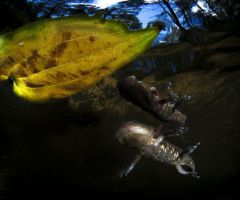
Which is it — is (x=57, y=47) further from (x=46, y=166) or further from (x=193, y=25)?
(x=46, y=166)

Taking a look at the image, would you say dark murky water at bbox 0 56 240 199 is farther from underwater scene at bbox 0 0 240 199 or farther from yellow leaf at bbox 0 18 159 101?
yellow leaf at bbox 0 18 159 101

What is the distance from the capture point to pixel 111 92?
34.6ft

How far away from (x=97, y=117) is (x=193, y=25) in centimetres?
670

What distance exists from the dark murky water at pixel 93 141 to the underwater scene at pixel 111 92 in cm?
6

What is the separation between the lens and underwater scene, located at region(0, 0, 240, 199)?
1.94 m

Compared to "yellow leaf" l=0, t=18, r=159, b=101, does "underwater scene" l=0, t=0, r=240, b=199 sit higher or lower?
lower

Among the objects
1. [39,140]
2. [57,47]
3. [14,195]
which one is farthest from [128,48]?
[14,195]

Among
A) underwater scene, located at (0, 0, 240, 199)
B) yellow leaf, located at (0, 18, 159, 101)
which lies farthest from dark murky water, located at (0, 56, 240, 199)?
yellow leaf, located at (0, 18, 159, 101)

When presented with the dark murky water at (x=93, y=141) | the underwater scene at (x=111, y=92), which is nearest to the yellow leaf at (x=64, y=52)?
the underwater scene at (x=111, y=92)

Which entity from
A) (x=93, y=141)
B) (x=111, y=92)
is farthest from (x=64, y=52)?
(x=93, y=141)

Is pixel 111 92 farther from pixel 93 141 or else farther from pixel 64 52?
pixel 64 52

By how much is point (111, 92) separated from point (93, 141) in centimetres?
625

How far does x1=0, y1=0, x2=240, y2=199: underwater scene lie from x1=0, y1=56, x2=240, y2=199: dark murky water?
0.06 m

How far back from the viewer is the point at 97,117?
13.2 meters
